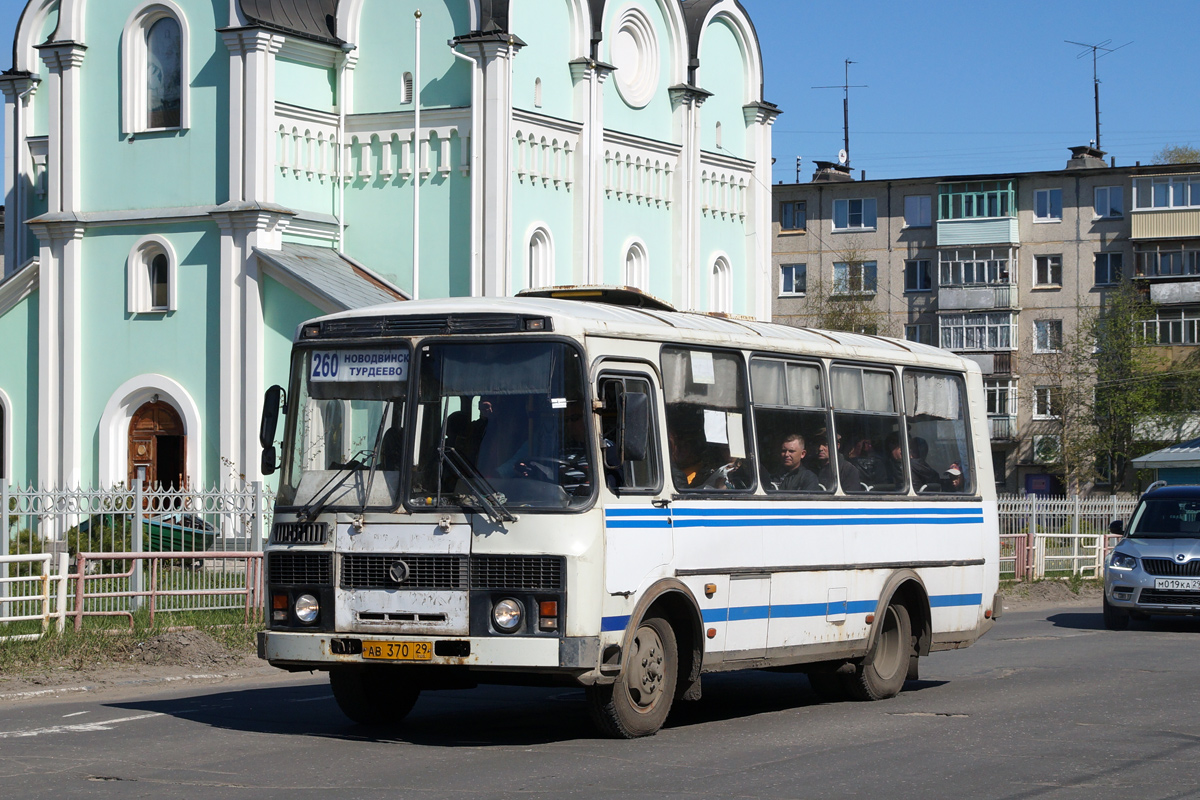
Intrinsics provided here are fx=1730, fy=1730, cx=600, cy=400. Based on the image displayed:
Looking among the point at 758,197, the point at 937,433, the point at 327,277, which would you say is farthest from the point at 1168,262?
the point at 937,433

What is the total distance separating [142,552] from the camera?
751 inches

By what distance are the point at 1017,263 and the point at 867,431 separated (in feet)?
208

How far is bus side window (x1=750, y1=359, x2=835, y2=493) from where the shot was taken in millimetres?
12336

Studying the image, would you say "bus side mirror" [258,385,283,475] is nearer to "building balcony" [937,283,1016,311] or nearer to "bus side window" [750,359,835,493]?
"bus side window" [750,359,835,493]

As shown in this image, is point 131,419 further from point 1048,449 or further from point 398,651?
point 1048,449

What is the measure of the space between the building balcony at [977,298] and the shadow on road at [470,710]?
2411 inches

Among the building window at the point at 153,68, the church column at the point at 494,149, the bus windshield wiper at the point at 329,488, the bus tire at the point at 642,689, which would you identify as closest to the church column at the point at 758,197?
the church column at the point at 494,149

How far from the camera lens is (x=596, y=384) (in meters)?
10.7

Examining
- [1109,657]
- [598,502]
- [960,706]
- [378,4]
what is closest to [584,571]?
[598,502]

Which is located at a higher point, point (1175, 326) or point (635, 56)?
point (635, 56)

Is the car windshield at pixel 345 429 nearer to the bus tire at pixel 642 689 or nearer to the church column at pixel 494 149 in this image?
the bus tire at pixel 642 689

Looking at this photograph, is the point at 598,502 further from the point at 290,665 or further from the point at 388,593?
the point at 290,665

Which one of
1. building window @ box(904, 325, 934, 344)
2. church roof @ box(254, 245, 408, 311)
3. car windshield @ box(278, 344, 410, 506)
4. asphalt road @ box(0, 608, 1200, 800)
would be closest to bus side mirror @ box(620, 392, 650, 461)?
car windshield @ box(278, 344, 410, 506)

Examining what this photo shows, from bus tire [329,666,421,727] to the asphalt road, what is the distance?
0.54 feet
